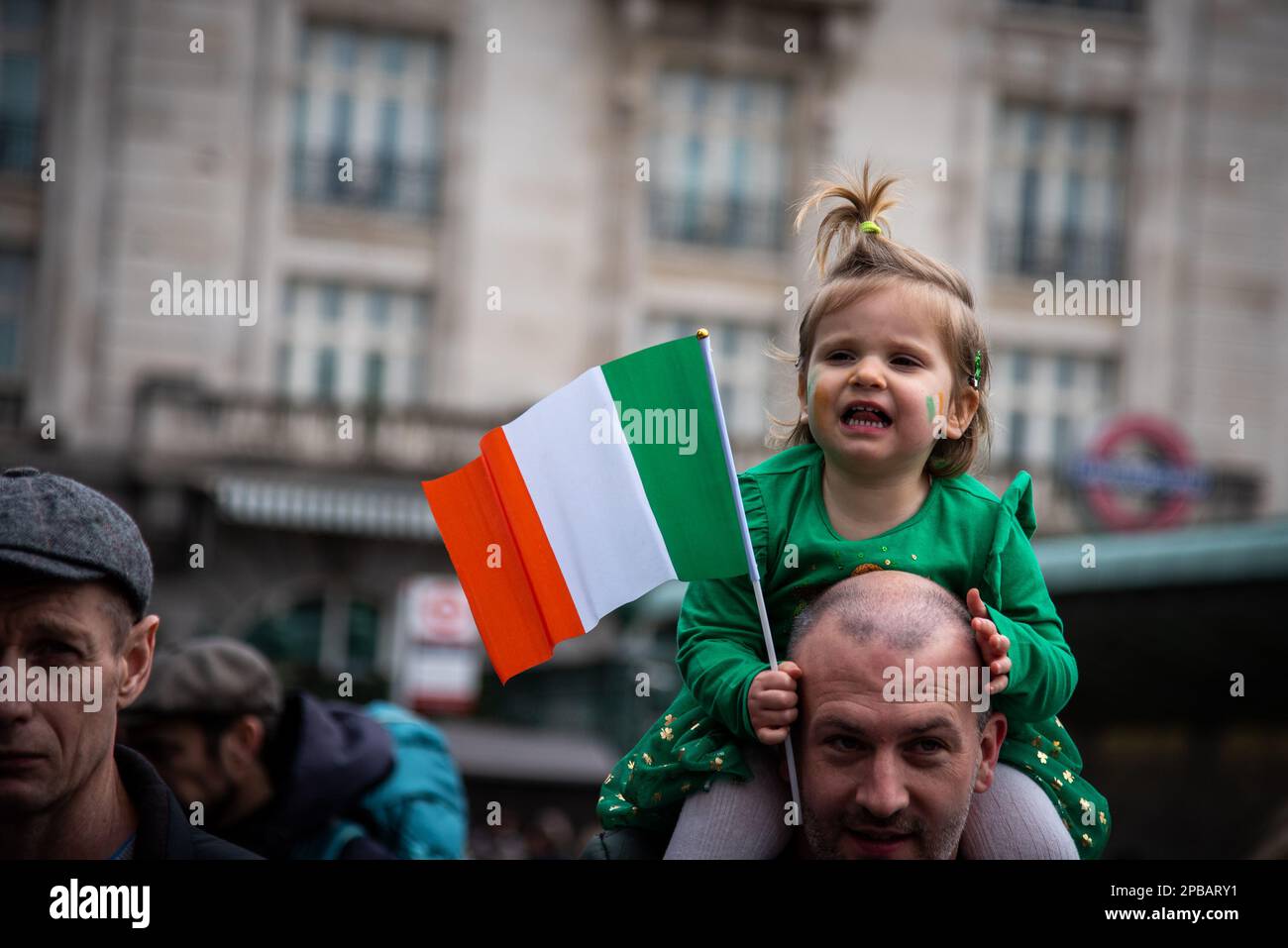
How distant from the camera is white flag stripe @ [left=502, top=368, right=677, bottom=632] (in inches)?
111

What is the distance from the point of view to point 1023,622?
259 centimetres

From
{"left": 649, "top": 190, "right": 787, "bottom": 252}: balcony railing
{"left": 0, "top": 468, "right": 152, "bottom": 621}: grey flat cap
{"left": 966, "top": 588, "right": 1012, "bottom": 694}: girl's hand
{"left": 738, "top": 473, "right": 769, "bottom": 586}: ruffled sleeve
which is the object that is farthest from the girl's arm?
{"left": 649, "top": 190, "right": 787, "bottom": 252}: balcony railing

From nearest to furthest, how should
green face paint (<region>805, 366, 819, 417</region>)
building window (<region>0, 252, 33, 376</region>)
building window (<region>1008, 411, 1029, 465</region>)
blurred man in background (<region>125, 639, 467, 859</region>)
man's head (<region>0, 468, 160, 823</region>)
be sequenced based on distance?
man's head (<region>0, 468, 160, 823</region>) < green face paint (<region>805, 366, 819, 417</region>) < blurred man in background (<region>125, 639, 467, 859</region>) < building window (<region>0, 252, 33, 376</region>) < building window (<region>1008, 411, 1029, 465</region>)

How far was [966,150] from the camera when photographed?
26.2 m

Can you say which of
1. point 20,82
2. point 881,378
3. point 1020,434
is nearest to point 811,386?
A: point 881,378

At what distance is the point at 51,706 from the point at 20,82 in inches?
945

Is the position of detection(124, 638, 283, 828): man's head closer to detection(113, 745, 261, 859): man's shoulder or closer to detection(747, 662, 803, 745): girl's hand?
detection(113, 745, 261, 859): man's shoulder

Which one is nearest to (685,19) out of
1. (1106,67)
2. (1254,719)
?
(1106,67)

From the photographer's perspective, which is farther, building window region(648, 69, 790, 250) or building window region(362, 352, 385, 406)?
building window region(648, 69, 790, 250)

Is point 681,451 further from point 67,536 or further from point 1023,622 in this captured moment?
point 67,536

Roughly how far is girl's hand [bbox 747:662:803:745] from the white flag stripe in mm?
411

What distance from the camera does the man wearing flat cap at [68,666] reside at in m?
2.37

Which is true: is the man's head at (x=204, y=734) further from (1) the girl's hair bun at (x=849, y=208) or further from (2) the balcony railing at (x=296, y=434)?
(2) the balcony railing at (x=296, y=434)

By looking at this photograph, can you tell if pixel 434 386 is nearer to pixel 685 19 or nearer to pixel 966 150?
pixel 685 19
